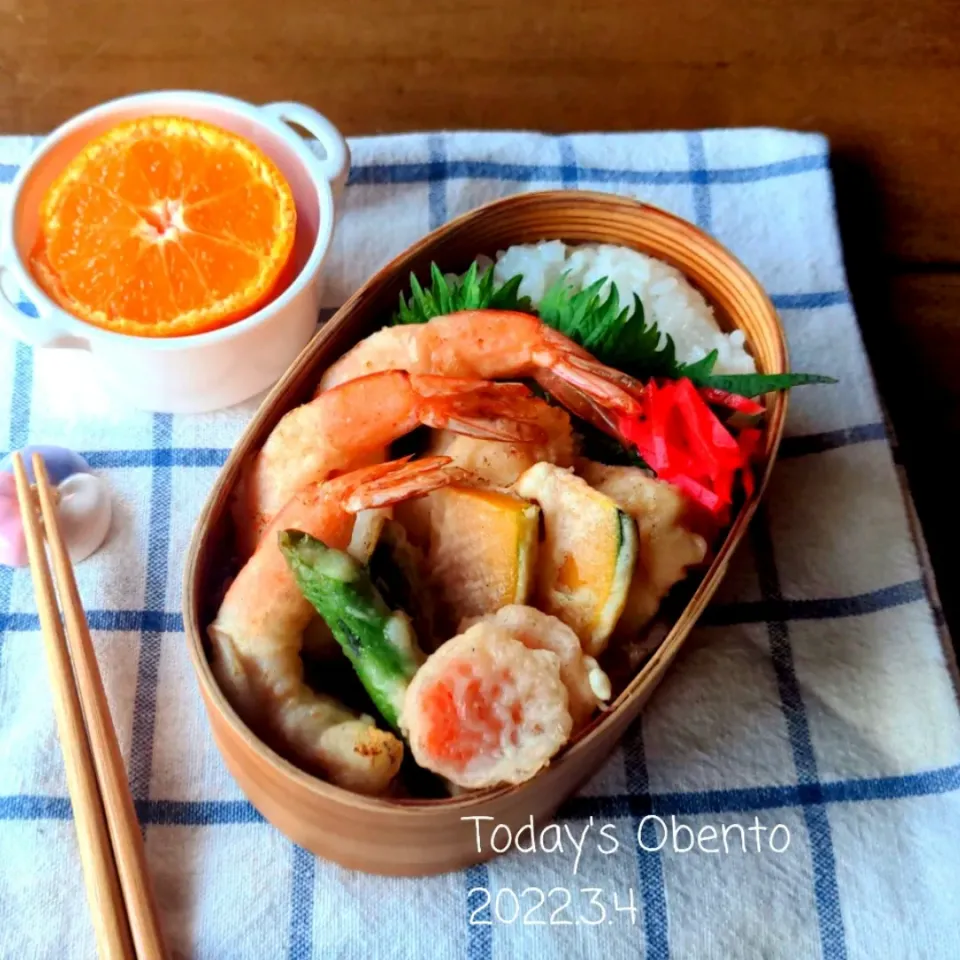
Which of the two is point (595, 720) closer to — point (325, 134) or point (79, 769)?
point (79, 769)

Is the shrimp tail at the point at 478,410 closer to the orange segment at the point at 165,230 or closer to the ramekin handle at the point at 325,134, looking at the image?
the orange segment at the point at 165,230

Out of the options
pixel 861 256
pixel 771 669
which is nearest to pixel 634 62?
pixel 861 256

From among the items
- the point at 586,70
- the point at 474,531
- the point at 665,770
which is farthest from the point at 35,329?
the point at 586,70

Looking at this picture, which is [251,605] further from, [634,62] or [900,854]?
[634,62]

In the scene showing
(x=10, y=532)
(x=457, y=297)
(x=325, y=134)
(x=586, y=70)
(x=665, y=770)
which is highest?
(x=586, y=70)

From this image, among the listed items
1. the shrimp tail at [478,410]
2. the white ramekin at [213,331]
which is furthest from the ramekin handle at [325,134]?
the shrimp tail at [478,410]
